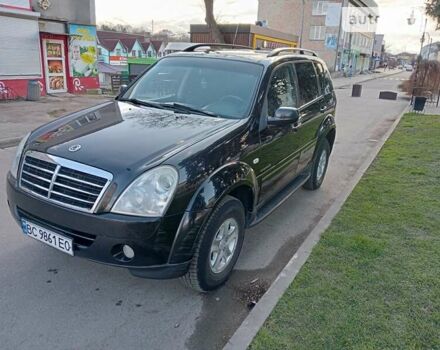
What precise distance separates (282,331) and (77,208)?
5.27ft

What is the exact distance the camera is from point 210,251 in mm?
2736

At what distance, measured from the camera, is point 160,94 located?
379 centimetres

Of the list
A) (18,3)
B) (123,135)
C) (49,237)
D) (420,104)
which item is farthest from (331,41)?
(49,237)

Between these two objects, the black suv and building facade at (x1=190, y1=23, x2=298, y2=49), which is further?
building facade at (x1=190, y1=23, x2=298, y2=49)

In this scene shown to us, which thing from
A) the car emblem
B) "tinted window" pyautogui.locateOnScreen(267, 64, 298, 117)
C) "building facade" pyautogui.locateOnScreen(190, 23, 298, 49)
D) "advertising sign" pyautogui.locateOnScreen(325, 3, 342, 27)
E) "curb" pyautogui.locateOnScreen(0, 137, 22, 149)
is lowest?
"curb" pyautogui.locateOnScreen(0, 137, 22, 149)

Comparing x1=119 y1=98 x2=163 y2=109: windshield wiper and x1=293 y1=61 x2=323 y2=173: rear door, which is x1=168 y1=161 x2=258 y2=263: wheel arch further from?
x1=293 y1=61 x2=323 y2=173: rear door

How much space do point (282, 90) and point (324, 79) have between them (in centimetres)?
179

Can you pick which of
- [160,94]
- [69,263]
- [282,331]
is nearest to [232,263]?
[282,331]

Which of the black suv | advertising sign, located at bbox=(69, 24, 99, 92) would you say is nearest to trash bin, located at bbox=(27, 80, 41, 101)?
advertising sign, located at bbox=(69, 24, 99, 92)

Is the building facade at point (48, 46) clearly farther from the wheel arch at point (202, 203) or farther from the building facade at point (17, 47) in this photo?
the wheel arch at point (202, 203)

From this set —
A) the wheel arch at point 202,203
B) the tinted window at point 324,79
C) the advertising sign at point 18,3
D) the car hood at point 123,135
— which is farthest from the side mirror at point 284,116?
the advertising sign at point 18,3

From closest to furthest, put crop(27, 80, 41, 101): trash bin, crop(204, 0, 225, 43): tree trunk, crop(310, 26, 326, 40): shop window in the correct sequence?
crop(27, 80, 41, 101): trash bin, crop(204, 0, 225, 43): tree trunk, crop(310, 26, 326, 40): shop window

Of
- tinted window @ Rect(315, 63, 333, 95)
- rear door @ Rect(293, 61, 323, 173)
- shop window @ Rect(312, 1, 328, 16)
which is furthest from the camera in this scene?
shop window @ Rect(312, 1, 328, 16)

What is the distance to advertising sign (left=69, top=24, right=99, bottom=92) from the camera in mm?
15625
